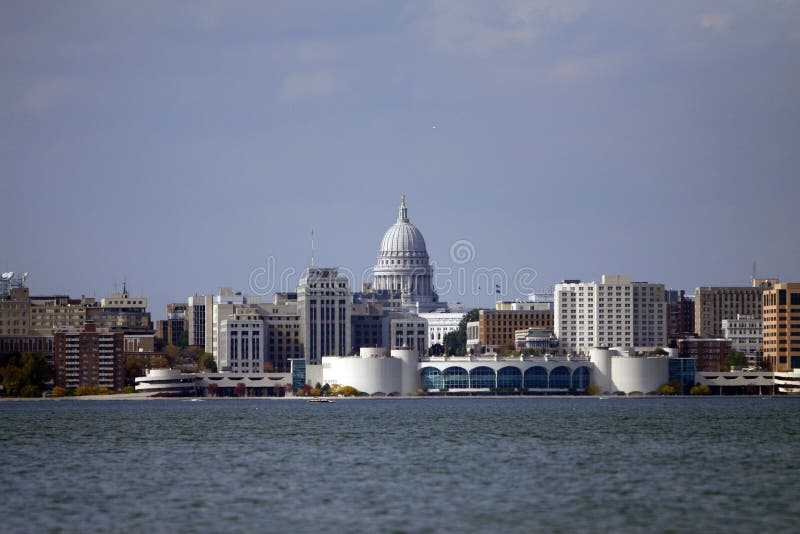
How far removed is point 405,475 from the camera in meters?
79.6

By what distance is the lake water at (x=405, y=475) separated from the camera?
62781 millimetres

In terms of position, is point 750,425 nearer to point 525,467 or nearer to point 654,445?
point 654,445

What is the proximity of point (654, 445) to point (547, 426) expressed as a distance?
86.6ft

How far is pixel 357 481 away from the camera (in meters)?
76.7

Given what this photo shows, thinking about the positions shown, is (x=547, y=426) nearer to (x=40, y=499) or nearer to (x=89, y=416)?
(x=89, y=416)

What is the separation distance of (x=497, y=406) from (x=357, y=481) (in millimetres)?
103772

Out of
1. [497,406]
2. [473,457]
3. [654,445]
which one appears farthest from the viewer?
[497,406]

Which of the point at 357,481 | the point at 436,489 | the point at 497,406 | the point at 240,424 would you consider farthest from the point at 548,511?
the point at 497,406

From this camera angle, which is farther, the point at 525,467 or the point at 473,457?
the point at 473,457

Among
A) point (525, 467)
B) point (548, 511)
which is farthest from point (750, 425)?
point (548, 511)

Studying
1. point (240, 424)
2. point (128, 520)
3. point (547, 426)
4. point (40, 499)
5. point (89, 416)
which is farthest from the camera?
point (89, 416)

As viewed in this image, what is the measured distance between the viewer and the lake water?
62.8m

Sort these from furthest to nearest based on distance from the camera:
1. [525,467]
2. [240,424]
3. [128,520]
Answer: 1. [240,424]
2. [525,467]
3. [128,520]

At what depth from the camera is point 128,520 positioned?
207 ft
